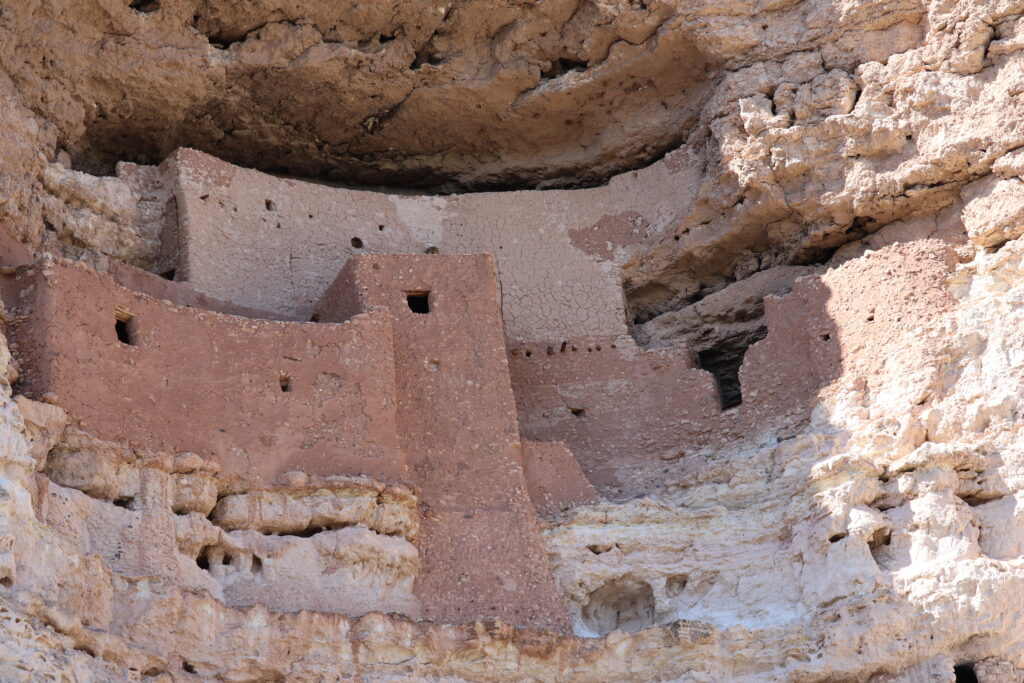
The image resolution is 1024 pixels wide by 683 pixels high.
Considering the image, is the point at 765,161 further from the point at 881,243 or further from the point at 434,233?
the point at 434,233

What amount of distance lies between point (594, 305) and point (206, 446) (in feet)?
16.8

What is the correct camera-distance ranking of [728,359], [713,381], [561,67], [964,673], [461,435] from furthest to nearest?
[561,67] → [728,359] → [713,381] → [461,435] → [964,673]

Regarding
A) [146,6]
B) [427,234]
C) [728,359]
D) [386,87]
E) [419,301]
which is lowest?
[419,301]

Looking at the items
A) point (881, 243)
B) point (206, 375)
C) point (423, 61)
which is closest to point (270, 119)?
point (423, 61)

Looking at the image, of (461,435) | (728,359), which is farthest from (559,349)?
(461,435)

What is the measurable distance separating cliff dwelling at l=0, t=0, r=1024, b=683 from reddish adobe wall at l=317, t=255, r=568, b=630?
0.09ft

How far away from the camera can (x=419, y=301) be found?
1559 cm

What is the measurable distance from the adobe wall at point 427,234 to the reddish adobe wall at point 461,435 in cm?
117

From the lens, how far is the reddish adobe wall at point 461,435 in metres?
14.0

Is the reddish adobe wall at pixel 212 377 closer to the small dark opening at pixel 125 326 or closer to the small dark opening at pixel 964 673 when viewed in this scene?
the small dark opening at pixel 125 326

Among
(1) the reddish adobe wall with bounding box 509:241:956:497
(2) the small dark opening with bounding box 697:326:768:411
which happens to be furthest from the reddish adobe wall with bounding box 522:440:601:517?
(2) the small dark opening with bounding box 697:326:768:411

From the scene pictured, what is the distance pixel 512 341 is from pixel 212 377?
3893mm

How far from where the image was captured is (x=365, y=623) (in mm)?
13078

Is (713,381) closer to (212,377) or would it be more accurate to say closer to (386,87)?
(386,87)
